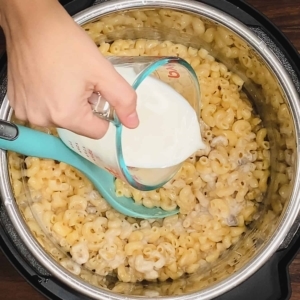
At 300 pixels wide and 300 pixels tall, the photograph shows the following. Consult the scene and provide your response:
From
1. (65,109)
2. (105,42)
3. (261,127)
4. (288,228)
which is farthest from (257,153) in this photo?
(65,109)

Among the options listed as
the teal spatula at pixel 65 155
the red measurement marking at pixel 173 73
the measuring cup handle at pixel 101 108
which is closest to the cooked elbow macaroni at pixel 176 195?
the teal spatula at pixel 65 155

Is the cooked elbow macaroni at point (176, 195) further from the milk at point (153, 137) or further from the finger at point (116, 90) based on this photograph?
the finger at point (116, 90)

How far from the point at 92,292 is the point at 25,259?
0.12 meters

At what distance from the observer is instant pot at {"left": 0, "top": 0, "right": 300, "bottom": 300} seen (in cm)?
75

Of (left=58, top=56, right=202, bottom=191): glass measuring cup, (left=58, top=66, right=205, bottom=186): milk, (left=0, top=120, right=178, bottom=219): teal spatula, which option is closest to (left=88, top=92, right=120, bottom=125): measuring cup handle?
(left=58, top=56, right=202, bottom=191): glass measuring cup

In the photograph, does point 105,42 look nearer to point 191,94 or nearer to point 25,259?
point 191,94

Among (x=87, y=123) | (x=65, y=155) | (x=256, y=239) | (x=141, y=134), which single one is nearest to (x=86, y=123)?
(x=87, y=123)

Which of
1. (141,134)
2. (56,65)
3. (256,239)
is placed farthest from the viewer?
(256,239)

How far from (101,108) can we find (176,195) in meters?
0.37

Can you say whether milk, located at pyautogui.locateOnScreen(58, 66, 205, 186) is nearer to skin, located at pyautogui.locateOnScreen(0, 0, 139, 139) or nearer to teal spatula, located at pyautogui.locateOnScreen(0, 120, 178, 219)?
teal spatula, located at pyautogui.locateOnScreen(0, 120, 178, 219)

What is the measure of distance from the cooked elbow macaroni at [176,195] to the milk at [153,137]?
13cm

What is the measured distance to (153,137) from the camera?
27.3 inches

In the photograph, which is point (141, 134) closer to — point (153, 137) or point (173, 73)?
point (153, 137)

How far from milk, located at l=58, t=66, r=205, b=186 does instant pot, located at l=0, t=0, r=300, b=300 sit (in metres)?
0.15
